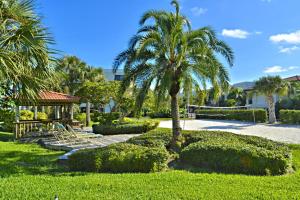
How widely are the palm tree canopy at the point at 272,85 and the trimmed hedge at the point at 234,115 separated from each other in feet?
10.0

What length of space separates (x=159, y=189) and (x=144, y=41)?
20.4 feet

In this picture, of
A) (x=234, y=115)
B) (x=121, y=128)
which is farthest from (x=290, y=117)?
(x=121, y=128)

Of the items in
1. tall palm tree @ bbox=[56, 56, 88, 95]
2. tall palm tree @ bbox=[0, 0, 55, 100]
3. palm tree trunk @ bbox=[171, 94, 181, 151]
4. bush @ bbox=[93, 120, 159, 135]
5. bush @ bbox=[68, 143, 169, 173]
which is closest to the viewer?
tall palm tree @ bbox=[0, 0, 55, 100]

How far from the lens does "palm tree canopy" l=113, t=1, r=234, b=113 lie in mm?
11117

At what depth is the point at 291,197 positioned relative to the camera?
5.62 meters

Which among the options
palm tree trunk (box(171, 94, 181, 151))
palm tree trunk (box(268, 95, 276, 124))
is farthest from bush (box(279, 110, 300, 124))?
palm tree trunk (box(171, 94, 181, 151))

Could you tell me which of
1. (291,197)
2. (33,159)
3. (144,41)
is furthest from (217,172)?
(33,159)

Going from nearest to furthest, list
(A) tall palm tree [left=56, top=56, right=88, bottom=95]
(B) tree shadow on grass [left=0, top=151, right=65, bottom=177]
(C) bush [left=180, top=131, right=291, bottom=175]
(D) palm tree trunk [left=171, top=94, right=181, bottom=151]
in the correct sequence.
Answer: (C) bush [left=180, top=131, right=291, bottom=175], (B) tree shadow on grass [left=0, top=151, right=65, bottom=177], (D) palm tree trunk [left=171, top=94, right=181, bottom=151], (A) tall palm tree [left=56, top=56, right=88, bottom=95]

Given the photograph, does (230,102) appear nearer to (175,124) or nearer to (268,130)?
(268,130)

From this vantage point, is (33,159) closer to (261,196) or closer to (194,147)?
(194,147)

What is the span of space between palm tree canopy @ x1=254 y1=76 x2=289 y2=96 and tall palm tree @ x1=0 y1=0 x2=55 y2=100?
85.6ft

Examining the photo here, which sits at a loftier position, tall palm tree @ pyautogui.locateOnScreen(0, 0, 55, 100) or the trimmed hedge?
tall palm tree @ pyautogui.locateOnScreen(0, 0, 55, 100)

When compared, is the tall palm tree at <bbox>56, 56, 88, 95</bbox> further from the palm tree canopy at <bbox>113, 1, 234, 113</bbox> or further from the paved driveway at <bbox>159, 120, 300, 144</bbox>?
the palm tree canopy at <bbox>113, 1, 234, 113</bbox>

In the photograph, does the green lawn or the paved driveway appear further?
the paved driveway
